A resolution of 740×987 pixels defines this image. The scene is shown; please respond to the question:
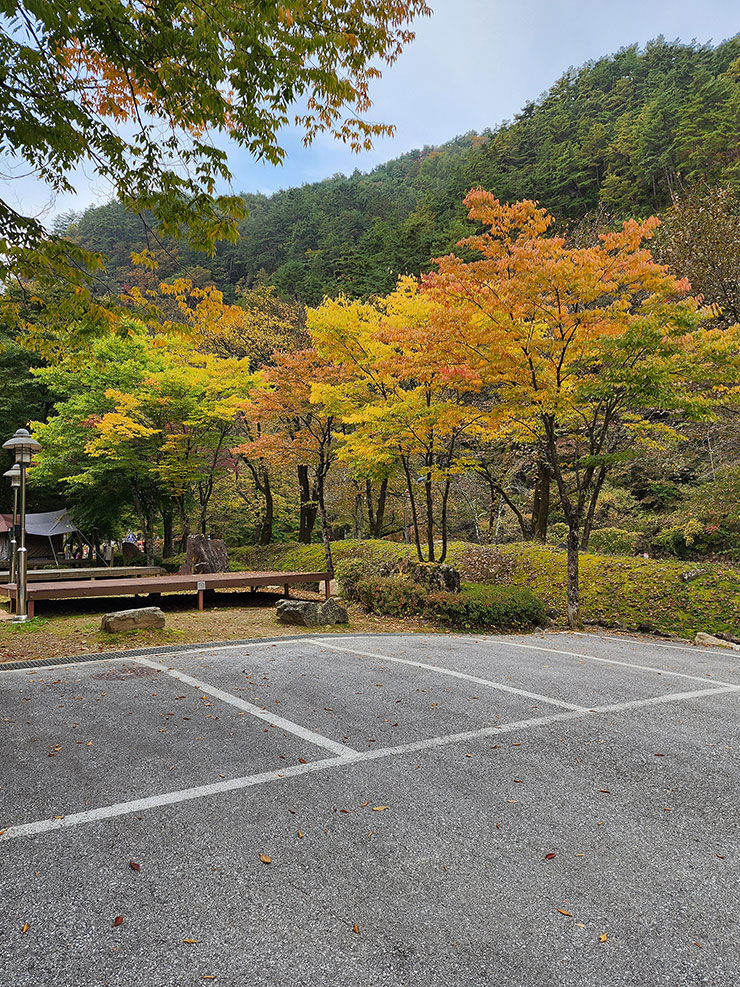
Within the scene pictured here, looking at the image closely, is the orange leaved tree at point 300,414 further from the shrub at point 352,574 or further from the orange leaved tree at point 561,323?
the orange leaved tree at point 561,323

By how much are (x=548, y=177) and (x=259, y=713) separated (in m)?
24.9

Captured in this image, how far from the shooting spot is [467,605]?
8.37 m

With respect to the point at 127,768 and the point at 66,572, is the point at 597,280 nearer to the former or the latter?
the point at 127,768

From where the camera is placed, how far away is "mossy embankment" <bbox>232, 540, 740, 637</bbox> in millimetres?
8648

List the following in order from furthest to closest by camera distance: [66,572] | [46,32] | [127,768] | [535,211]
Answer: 1. [66,572]
2. [535,211]
3. [46,32]
4. [127,768]

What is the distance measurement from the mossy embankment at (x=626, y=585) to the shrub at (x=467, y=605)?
104cm

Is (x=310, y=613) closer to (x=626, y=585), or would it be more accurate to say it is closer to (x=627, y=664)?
(x=627, y=664)

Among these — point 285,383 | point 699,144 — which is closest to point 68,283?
point 285,383

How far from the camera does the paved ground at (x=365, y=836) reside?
1.67 metres

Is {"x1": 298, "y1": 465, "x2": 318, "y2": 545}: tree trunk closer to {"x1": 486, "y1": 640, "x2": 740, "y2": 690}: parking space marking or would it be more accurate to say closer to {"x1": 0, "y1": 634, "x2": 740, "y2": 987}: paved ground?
{"x1": 486, "y1": 640, "x2": 740, "y2": 690}: parking space marking

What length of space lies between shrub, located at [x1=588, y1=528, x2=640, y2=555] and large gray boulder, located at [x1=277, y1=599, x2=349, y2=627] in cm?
690

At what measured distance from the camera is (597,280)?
7328mm

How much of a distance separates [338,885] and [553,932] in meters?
0.72

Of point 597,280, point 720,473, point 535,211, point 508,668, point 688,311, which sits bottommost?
point 508,668
